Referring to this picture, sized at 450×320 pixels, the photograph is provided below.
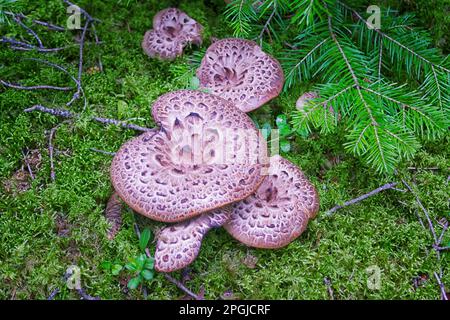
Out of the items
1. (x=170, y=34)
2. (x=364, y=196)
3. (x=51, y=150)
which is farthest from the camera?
(x=170, y=34)

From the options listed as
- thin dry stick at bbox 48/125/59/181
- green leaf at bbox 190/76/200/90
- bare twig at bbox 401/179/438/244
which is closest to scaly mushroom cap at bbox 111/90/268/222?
green leaf at bbox 190/76/200/90

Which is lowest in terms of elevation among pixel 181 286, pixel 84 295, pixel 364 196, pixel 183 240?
pixel 84 295

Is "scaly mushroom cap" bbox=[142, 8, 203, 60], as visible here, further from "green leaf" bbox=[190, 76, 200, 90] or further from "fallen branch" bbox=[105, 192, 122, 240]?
"fallen branch" bbox=[105, 192, 122, 240]

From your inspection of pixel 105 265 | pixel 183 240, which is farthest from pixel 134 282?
pixel 183 240

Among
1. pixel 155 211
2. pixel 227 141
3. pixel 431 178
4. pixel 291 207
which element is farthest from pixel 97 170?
pixel 431 178

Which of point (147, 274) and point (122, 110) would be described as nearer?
point (147, 274)

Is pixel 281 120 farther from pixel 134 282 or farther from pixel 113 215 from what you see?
pixel 134 282
